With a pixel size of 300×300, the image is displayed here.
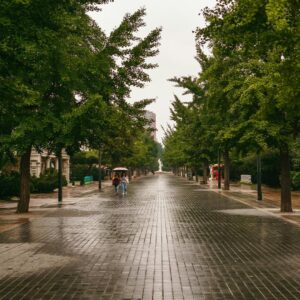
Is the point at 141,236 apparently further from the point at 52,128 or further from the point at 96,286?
the point at 52,128

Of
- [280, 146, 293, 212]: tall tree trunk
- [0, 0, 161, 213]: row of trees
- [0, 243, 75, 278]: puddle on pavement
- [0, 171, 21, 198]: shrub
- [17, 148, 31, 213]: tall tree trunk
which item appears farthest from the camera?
[0, 171, 21, 198]: shrub

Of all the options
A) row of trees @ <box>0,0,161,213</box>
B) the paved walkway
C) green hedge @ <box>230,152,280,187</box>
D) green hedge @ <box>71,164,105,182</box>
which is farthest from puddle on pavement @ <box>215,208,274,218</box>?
green hedge @ <box>71,164,105,182</box>

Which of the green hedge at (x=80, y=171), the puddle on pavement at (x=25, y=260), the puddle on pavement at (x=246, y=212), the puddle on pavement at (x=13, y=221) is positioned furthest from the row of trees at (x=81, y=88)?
the green hedge at (x=80, y=171)

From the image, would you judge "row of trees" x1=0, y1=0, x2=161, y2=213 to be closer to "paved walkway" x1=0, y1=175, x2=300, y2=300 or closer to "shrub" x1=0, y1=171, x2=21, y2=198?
"paved walkway" x1=0, y1=175, x2=300, y2=300

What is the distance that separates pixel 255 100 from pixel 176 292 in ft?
43.1

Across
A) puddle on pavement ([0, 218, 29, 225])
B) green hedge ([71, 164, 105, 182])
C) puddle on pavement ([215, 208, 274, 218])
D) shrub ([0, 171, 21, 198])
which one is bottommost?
puddle on pavement ([0, 218, 29, 225])

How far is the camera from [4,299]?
23.4 feet

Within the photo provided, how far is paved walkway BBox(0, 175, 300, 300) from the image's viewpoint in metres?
7.59

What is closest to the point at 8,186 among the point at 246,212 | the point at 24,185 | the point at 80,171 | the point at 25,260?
the point at 24,185

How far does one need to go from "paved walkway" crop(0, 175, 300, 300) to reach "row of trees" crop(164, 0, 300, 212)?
364 centimetres

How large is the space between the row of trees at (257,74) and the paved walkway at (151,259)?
12.0 feet

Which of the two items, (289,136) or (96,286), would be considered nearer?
(96,286)

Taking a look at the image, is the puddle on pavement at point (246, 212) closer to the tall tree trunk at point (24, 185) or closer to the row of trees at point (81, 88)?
the row of trees at point (81, 88)

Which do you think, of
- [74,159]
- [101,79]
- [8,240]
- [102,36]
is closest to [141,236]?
[8,240]
